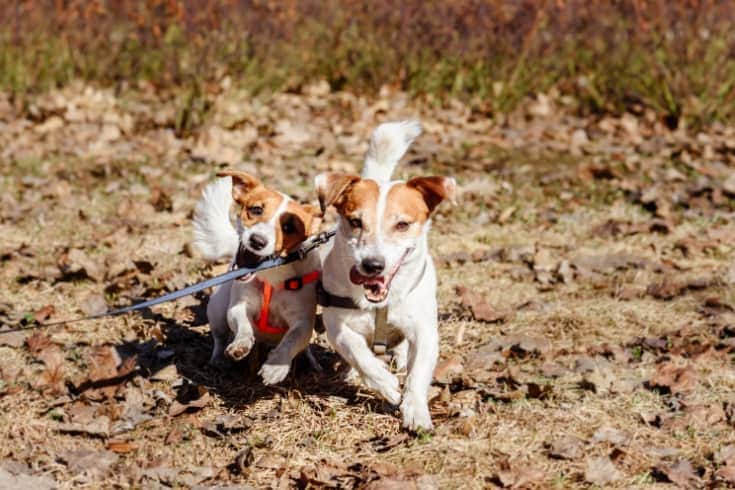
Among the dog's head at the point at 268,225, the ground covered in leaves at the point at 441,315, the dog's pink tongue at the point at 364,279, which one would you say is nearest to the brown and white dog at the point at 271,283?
the dog's head at the point at 268,225

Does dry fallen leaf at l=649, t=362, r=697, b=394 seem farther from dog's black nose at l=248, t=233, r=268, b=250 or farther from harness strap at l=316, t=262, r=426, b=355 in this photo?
dog's black nose at l=248, t=233, r=268, b=250

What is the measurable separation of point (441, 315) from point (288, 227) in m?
1.41

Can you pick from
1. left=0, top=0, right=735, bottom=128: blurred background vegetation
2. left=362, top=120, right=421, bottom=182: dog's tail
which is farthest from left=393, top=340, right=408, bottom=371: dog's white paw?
left=0, top=0, right=735, bottom=128: blurred background vegetation

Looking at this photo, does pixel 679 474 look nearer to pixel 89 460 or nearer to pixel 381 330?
pixel 381 330

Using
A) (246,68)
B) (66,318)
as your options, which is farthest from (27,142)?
(66,318)

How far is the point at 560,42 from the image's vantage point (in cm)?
1104

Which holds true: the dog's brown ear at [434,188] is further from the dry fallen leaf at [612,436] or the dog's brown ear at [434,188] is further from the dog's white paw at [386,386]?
the dry fallen leaf at [612,436]

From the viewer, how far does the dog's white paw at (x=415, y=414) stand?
153 inches

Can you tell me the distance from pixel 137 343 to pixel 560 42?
753 centimetres

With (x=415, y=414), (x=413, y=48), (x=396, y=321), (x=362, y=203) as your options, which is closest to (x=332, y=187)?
(x=362, y=203)

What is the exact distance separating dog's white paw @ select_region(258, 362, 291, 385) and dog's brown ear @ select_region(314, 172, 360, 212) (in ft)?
2.32

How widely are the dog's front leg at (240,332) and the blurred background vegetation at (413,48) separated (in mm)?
5776

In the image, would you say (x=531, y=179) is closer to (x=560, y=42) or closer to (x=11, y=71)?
(x=560, y=42)

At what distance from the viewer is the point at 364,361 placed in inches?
156
